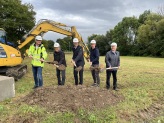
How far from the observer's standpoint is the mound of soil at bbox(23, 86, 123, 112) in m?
6.40

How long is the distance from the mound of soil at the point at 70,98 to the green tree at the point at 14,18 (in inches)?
1037

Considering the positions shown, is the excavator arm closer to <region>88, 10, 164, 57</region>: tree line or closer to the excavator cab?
the excavator cab

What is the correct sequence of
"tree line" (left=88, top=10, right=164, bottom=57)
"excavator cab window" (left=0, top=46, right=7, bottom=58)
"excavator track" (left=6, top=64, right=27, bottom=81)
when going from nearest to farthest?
"excavator cab window" (left=0, top=46, right=7, bottom=58), "excavator track" (left=6, top=64, right=27, bottom=81), "tree line" (left=88, top=10, right=164, bottom=57)

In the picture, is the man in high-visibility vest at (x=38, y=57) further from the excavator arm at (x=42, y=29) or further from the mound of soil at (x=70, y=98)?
the excavator arm at (x=42, y=29)

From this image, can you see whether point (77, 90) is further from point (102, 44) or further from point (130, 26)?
point (102, 44)

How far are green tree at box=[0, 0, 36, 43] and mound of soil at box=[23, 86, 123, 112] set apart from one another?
86.4ft

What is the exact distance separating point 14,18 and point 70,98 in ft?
95.5

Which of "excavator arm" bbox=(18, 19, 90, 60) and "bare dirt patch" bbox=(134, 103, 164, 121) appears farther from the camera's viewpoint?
"excavator arm" bbox=(18, 19, 90, 60)

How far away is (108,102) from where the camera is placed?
22.8 feet

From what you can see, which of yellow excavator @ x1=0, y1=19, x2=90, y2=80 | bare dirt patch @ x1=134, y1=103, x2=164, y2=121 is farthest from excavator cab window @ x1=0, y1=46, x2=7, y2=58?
bare dirt patch @ x1=134, y1=103, x2=164, y2=121

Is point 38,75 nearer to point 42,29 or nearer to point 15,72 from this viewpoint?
point 15,72

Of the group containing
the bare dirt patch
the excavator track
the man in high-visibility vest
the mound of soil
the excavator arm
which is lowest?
the bare dirt patch

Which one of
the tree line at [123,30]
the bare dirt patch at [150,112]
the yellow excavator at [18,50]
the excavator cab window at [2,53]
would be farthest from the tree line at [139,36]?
the bare dirt patch at [150,112]

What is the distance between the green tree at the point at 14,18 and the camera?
32.5 meters
